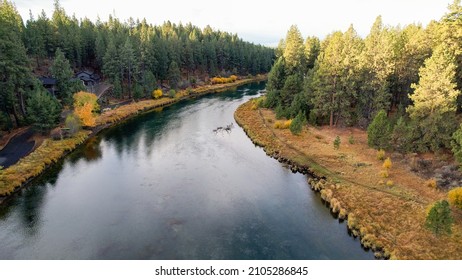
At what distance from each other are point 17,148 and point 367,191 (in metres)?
45.1

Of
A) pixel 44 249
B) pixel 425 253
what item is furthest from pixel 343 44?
pixel 44 249

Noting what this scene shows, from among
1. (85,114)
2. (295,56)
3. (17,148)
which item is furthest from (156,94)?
(17,148)

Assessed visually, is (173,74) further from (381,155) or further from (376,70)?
(381,155)

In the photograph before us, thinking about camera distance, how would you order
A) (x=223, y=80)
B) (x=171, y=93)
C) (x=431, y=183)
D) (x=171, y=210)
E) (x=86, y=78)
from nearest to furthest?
(x=171, y=210) < (x=431, y=183) < (x=86, y=78) < (x=171, y=93) < (x=223, y=80)

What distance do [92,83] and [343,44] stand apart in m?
59.9

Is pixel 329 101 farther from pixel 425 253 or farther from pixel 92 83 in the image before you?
pixel 92 83

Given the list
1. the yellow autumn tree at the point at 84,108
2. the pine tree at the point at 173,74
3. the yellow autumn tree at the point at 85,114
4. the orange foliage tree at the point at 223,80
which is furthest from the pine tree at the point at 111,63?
the orange foliage tree at the point at 223,80

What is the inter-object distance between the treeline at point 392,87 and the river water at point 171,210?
1528 centimetres

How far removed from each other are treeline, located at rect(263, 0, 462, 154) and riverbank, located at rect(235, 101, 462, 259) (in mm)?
3924

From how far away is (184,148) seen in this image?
155 feet

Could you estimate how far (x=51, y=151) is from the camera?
139 ft

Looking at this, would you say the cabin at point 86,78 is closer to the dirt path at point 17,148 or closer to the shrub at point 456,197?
the dirt path at point 17,148

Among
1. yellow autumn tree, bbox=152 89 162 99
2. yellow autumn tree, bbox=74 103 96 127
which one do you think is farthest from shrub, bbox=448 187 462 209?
yellow autumn tree, bbox=152 89 162 99

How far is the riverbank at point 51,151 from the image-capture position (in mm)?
33594
